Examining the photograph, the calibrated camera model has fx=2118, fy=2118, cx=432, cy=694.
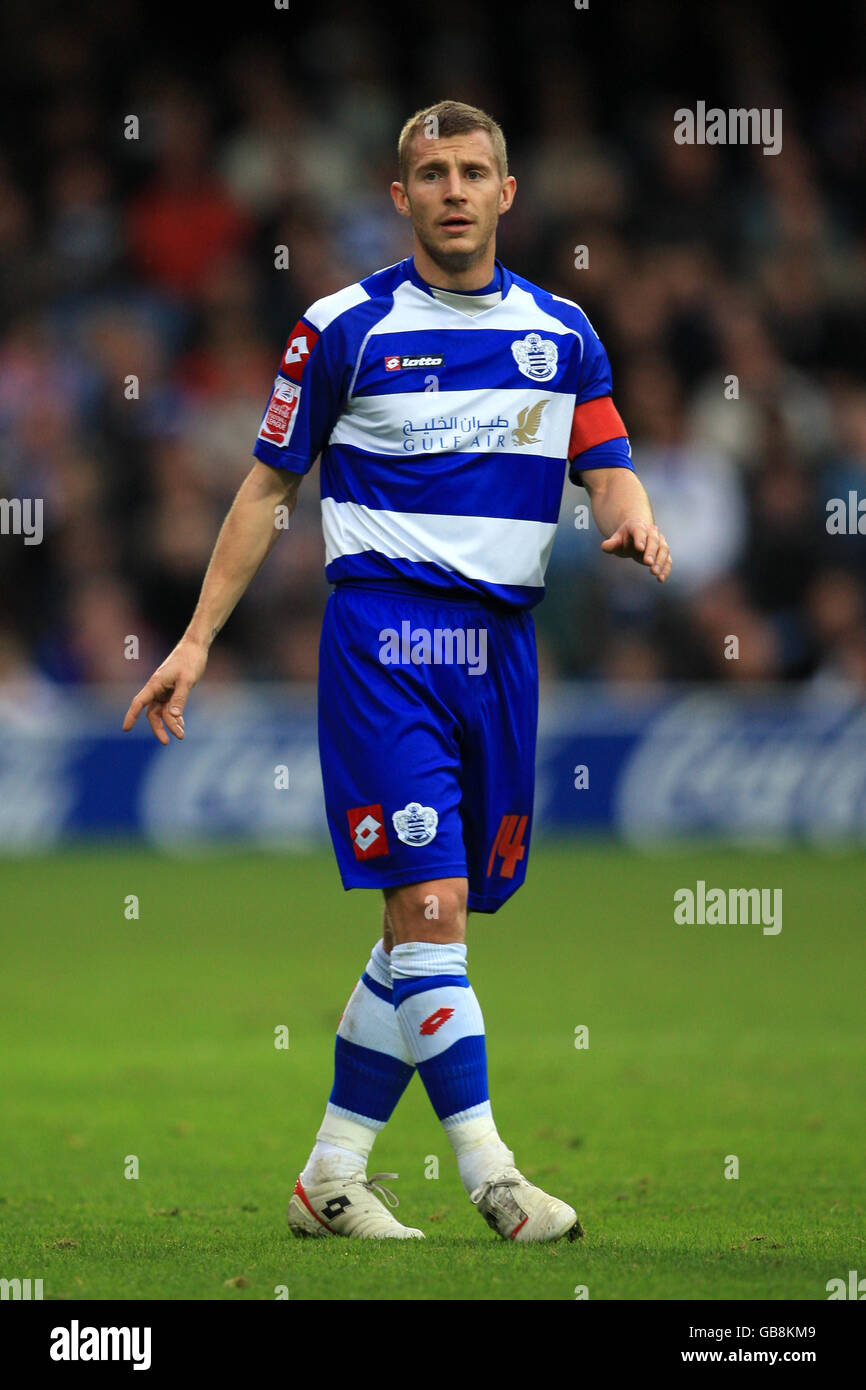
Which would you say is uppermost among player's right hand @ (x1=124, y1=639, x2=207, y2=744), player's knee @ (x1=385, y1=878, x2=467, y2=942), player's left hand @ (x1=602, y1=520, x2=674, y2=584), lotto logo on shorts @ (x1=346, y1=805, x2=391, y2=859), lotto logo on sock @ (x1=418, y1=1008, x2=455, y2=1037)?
player's left hand @ (x1=602, y1=520, x2=674, y2=584)

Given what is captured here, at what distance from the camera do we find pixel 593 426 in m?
5.16

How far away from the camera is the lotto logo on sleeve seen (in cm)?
498

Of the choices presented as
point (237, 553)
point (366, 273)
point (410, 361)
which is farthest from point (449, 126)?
point (366, 273)

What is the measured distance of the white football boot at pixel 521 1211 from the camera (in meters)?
4.59

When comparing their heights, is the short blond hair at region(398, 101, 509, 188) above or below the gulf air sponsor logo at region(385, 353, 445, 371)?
above

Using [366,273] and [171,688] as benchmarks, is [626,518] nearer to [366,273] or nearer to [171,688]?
[171,688]

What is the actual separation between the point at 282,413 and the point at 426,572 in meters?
0.52

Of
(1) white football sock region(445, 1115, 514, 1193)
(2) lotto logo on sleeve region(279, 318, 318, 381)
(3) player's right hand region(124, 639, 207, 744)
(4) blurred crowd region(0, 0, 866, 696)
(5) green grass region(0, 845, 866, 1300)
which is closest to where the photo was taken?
(5) green grass region(0, 845, 866, 1300)

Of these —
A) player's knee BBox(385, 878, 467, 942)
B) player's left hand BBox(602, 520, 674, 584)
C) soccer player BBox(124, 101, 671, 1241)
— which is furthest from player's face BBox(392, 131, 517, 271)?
player's knee BBox(385, 878, 467, 942)

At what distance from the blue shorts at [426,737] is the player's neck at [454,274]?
74 cm

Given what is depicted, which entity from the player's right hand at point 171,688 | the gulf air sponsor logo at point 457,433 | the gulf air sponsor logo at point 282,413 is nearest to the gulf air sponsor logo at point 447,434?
the gulf air sponsor logo at point 457,433

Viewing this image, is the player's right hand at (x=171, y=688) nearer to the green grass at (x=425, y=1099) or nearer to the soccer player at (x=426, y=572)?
the soccer player at (x=426, y=572)

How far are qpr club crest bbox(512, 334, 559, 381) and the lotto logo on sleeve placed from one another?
1.58 feet

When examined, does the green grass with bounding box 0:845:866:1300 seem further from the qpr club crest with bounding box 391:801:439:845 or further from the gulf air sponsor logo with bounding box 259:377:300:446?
the gulf air sponsor logo with bounding box 259:377:300:446
